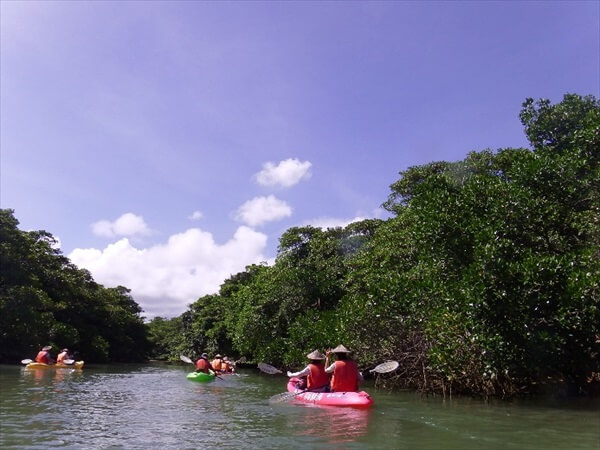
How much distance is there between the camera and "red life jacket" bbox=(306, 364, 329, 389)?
10992 mm

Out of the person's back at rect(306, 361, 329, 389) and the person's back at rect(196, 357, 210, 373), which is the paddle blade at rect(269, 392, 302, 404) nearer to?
the person's back at rect(306, 361, 329, 389)

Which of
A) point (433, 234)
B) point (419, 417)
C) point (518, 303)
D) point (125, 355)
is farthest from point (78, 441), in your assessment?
point (125, 355)

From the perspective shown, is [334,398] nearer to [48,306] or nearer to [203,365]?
[203,365]

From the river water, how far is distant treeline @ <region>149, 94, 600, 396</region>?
101 cm

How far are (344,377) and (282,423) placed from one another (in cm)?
243

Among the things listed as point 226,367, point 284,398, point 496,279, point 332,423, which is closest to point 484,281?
point 496,279

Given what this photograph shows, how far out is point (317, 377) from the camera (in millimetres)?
11000

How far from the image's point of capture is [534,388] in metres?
12.2

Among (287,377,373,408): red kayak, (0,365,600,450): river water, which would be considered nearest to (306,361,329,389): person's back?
(287,377,373,408): red kayak

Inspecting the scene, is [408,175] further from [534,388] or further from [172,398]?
[172,398]

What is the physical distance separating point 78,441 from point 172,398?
19.5 ft

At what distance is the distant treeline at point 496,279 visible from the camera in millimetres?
10016

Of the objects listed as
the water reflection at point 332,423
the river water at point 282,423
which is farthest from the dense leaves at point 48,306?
the water reflection at point 332,423

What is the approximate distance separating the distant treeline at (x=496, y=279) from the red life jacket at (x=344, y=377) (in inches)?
83.1
